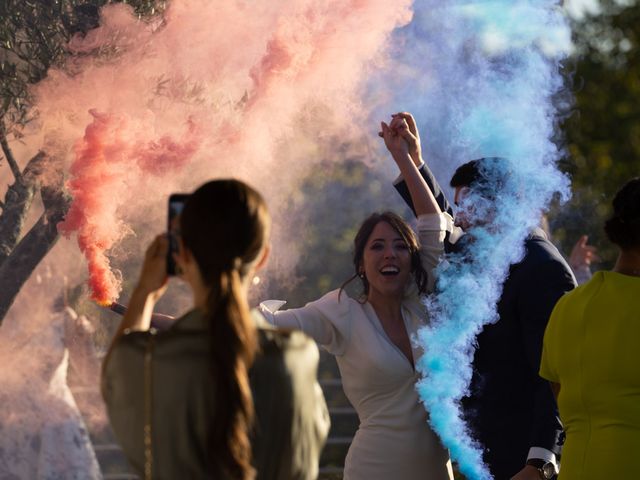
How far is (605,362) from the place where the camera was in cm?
339

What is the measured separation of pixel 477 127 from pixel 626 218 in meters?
1.66

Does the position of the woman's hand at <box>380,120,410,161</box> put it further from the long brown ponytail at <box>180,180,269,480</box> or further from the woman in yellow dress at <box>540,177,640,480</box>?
the long brown ponytail at <box>180,180,269,480</box>

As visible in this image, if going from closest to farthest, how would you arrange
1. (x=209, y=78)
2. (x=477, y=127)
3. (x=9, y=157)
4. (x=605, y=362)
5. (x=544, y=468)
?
(x=605, y=362) → (x=544, y=468) → (x=477, y=127) → (x=209, y=78) → (x=9, y=157)

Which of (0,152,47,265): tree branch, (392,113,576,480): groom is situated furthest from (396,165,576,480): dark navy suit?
(0,152,47,265): tree branch

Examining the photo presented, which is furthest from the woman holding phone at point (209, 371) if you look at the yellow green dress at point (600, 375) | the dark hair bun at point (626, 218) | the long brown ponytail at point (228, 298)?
the dark hair bun at point (626, 218)

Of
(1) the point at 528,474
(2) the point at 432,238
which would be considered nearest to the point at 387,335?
(2) the point at 432,238

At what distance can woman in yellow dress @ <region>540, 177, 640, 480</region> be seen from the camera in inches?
132

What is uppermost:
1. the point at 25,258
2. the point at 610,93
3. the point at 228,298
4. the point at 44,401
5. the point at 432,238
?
the point at 610,93

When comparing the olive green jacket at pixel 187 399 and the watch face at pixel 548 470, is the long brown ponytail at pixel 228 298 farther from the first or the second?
the watch face at pixel 548 470

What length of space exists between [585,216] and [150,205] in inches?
292

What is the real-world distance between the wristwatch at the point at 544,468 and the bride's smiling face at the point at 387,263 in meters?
0.84

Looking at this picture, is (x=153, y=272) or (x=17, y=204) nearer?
(x=153, y=272)

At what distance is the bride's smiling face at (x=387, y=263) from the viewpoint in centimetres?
452

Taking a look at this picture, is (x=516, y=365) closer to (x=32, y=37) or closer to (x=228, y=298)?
(x=228, y=298)
